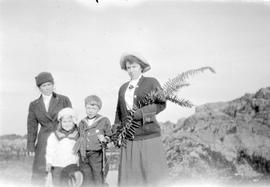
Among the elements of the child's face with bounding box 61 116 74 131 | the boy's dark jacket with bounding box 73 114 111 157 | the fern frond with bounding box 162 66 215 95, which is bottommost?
the boy's dark jacket with bounding box 73 114 111 157

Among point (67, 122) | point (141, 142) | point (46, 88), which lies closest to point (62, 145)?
point (67, 122)

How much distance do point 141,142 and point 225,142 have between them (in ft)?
5.35

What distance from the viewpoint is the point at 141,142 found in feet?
9.96

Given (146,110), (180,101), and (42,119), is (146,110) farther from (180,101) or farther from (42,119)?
(42,119)

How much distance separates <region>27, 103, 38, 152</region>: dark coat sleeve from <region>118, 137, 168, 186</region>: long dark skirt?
3.96 feet

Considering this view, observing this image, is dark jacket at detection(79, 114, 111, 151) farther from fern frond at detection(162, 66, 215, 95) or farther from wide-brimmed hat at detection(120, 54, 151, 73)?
fern frond at detection(162, 66, 215, 95)

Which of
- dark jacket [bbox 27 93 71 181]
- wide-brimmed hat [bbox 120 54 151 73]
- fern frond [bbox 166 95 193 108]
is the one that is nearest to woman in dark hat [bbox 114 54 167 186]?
wide-brimmed hat [bbox 120 54 151 73]

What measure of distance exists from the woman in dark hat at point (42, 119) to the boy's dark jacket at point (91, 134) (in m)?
0.49

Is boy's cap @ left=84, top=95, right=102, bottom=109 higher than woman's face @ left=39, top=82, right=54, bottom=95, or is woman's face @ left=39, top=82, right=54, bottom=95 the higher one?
woman's face @ left=39, top=82, right=54, bottom=95

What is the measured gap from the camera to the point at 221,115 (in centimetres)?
440

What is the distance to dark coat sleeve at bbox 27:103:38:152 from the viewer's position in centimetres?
370

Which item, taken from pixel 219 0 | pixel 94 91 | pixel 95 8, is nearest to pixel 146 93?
pixel 94 91

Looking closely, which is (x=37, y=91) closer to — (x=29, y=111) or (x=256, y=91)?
(x=29, y=111)

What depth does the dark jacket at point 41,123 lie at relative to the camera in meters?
3.65
